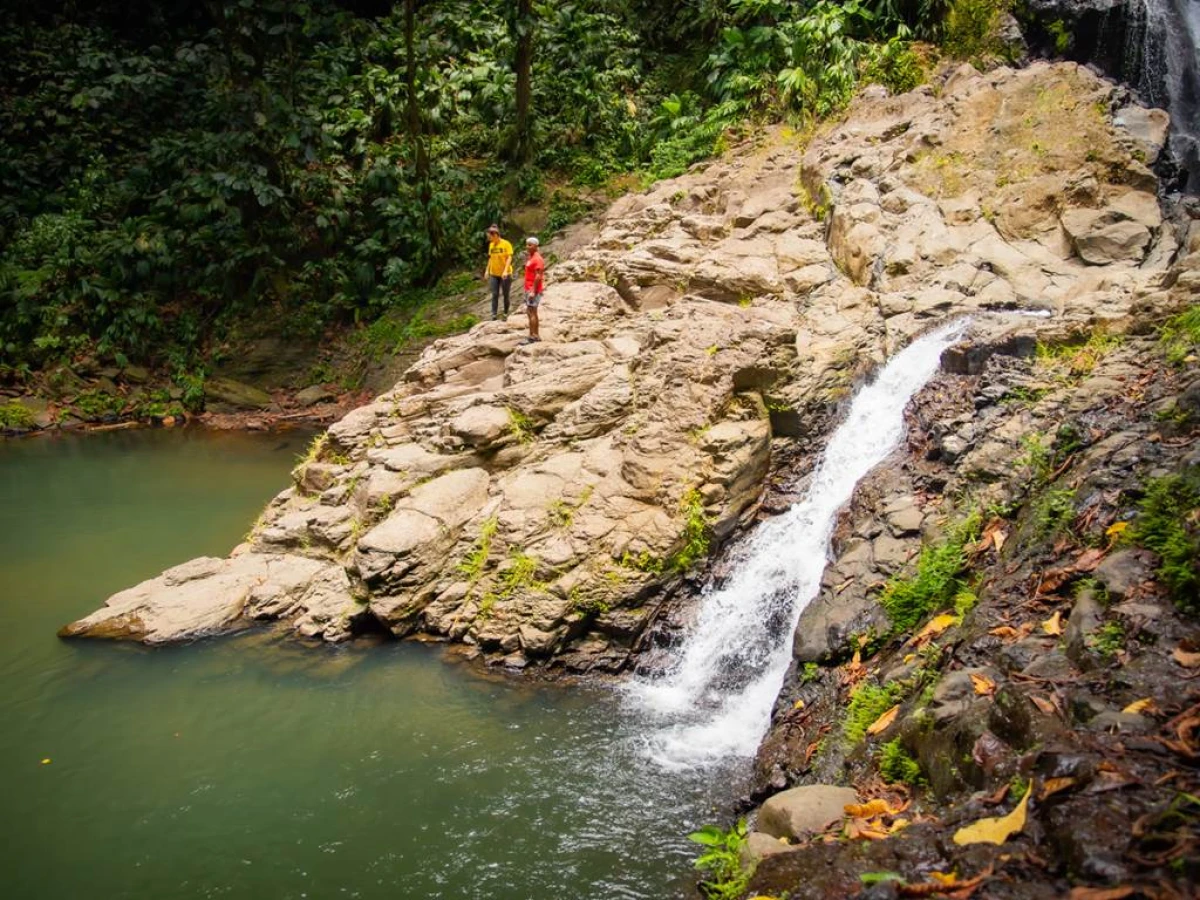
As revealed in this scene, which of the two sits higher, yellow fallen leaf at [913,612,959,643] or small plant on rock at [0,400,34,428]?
yellow fallen leaf at [913,612,959,643]

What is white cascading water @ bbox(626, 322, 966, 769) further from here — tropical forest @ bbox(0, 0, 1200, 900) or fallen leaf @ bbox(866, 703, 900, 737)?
fallen leaf @ bbox(866, 703, 900, 737)

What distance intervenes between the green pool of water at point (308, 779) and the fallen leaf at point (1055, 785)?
10.5 feet

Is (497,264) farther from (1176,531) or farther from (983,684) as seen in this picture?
(1176,531)

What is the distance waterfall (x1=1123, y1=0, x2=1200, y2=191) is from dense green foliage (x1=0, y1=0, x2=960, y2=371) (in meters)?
3.97

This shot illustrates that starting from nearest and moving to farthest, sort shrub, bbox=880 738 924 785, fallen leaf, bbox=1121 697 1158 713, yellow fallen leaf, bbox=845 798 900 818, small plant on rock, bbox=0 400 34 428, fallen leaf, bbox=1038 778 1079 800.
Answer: fallen leaf, bbox=1038 778 1079 800 < fallen leaf, bbox=1121 697 1158 713 < yellow fallen leaf, bbox=845 798 900 818 < shrub, bbox=880 738 924 785 < small plant on rock, bbox=0 400 34 428

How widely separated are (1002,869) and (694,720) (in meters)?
4.64

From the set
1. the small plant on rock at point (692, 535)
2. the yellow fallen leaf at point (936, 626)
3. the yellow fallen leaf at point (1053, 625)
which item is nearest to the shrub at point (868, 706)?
the yellow fallen leaf at point (936, 626)

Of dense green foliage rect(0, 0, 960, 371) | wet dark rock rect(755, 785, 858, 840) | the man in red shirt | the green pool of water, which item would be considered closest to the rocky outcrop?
the man in red shirt

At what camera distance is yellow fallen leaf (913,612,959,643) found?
6488mm

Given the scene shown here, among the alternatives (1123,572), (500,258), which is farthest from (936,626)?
(500,258)

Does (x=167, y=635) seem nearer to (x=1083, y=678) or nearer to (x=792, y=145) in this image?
(x=1083, y=678)

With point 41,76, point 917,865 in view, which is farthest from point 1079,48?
point 41,76

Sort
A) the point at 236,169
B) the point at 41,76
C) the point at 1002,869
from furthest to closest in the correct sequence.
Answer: the point at 41,76, the point at 236,169, the point at 1002,869

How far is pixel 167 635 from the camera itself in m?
9.76
